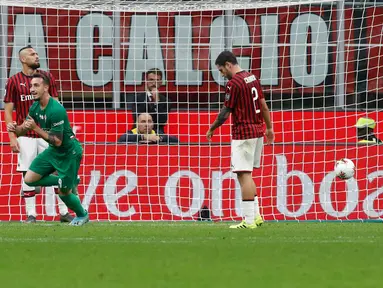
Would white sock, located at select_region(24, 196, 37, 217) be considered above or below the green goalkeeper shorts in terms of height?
below

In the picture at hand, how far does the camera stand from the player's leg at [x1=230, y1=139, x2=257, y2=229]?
1195 cm

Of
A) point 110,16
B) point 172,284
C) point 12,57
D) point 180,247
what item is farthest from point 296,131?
point 172,284

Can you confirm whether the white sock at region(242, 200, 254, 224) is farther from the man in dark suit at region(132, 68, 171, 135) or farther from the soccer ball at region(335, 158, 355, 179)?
the man in dark suit at region(132, 68, 171, 135)

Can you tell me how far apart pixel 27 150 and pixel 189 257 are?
19.1ft

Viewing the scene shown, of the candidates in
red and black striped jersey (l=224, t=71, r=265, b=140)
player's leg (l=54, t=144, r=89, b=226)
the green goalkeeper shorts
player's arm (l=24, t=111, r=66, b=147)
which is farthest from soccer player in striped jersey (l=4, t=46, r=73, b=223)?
red and black striped jersey (l=224, t=71, r=265, b=140)

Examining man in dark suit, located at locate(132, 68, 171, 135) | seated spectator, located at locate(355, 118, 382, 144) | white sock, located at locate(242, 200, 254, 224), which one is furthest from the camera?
man in dark suit, located at locate(132, 68, 171, 135)

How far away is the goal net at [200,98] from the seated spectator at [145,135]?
0.14 metres

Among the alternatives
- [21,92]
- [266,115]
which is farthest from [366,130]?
[21,92]

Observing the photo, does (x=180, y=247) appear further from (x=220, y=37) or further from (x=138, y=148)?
(x=220, y=37)

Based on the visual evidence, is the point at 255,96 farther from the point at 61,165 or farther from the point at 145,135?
the point at 145,135

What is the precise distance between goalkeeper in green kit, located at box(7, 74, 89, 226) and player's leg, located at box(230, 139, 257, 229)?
181 centimetres

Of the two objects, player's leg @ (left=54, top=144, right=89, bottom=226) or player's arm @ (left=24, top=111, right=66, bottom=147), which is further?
player's leg @ (left=54, top=144, right=89, bottom=226)

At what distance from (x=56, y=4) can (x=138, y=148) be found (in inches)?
94.3

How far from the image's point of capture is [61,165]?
40.5 feet
